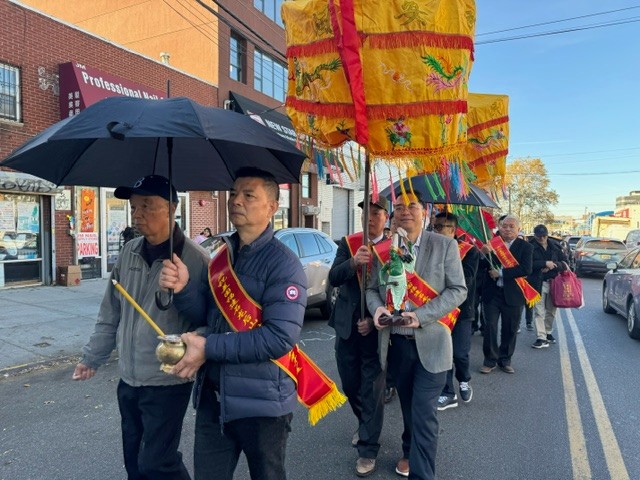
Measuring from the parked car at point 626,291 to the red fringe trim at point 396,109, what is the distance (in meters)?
6.79

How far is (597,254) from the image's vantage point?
57.0ft

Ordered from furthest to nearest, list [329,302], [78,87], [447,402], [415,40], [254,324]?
[78,87]
[329,302]
[447,402]
[415,40]
[254,324]

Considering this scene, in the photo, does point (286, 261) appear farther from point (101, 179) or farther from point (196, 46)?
point (196, 46)

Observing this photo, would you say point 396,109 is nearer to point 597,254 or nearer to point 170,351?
point 170,351

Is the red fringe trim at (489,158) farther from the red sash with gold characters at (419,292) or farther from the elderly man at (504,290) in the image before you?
the red sash with gold characters at (419,292)

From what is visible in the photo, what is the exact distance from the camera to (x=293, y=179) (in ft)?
9.34

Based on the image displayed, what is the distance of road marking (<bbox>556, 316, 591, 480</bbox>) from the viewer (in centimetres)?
330

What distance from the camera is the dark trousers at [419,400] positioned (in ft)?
9.13

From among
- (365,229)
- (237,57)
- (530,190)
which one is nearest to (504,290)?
(365,229)

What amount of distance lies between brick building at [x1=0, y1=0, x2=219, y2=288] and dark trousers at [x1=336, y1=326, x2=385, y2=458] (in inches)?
396

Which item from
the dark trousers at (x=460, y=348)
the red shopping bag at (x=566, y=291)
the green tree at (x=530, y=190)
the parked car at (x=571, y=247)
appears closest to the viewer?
the dark trousers at (x=460, y=348)

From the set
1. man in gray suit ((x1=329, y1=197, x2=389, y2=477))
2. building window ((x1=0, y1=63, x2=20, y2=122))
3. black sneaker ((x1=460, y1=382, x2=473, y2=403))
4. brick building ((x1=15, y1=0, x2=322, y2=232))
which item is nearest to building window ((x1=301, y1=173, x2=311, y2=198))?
brick building ((x1=15, y1=0, x2=322, y2=232))

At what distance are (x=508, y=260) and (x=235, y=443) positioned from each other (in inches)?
173

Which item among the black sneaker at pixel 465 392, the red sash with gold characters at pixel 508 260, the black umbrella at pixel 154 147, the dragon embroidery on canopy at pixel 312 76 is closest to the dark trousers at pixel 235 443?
the black umbrella at pixel 154 147
